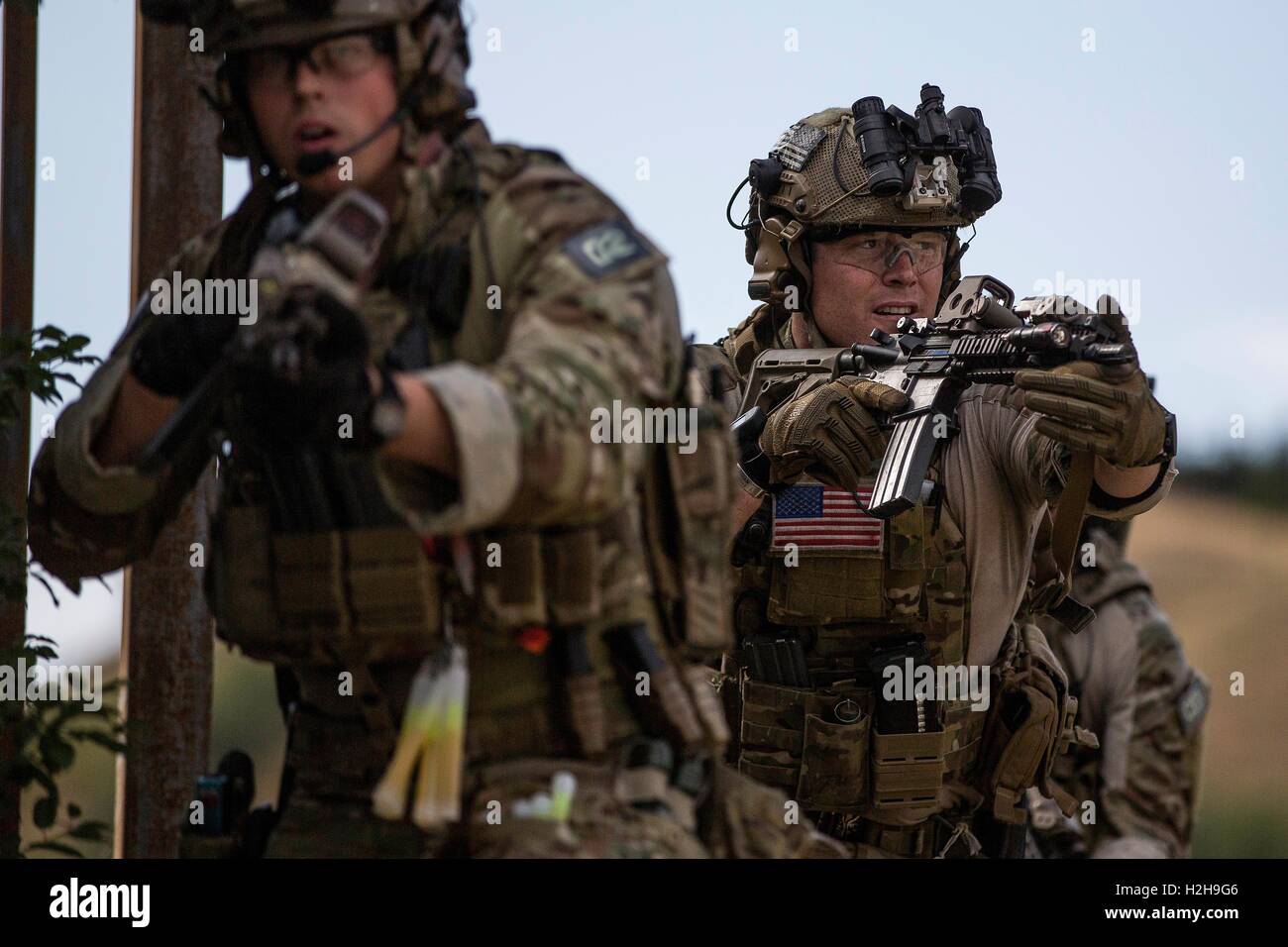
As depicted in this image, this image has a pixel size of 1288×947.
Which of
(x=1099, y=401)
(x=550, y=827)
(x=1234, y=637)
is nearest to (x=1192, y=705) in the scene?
(x=1099, y=401)

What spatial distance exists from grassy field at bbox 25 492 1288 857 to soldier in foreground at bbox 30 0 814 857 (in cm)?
946

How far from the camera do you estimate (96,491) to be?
419 centimetres

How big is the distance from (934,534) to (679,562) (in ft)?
9.16

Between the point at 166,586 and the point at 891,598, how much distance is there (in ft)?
7.33

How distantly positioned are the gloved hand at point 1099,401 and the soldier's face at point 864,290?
3.43 feet

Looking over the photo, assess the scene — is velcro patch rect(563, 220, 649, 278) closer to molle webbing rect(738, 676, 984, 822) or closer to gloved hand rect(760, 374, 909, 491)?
gloved hand rect(760, 374, 909, 491)

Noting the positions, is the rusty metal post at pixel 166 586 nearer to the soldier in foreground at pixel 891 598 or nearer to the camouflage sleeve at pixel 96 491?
the soldier in foreground at pixel 891 598

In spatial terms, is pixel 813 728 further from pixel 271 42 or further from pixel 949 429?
pixel 271 42

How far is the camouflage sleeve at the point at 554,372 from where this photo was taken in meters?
3.32

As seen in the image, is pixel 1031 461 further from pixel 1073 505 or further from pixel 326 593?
pixel 326 593

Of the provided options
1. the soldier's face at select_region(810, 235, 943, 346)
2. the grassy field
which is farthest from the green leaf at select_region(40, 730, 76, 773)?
the grassy field

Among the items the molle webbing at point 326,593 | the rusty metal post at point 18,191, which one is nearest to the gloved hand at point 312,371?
the molle webbing at point 326,593

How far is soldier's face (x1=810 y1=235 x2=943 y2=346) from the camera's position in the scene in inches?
273
